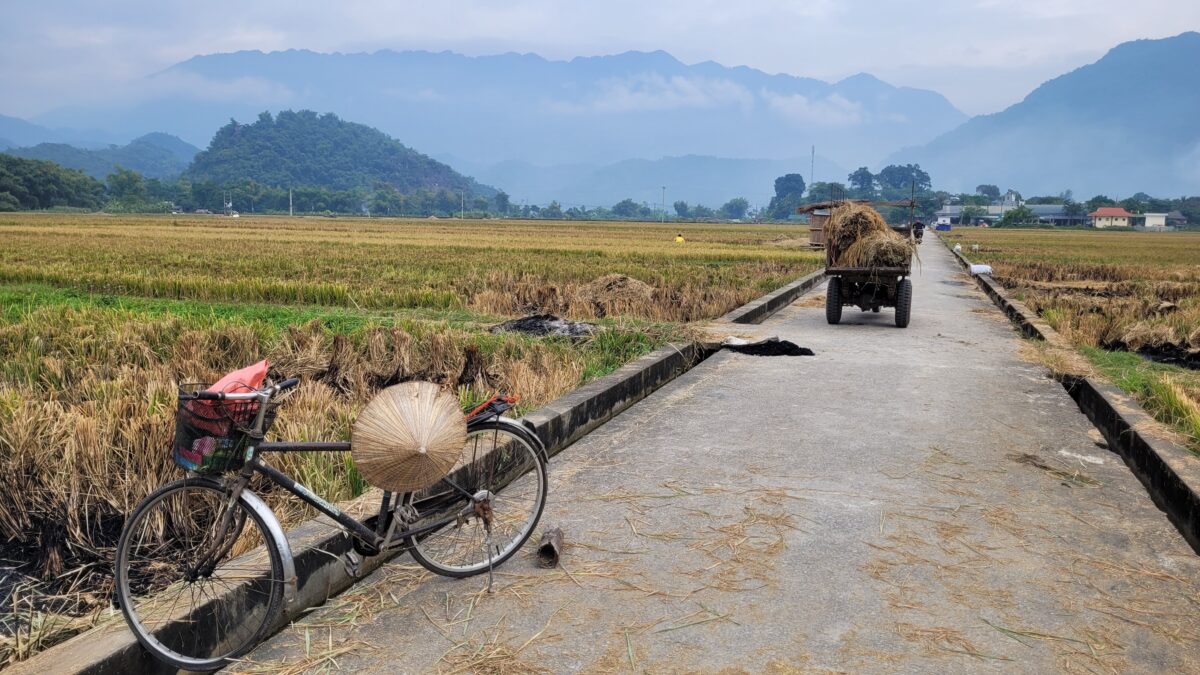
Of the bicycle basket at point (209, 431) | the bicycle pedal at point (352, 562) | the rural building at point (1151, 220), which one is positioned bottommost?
the bicycle pedal at point (352, 562)

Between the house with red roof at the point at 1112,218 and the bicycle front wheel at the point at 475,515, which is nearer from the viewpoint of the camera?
the bicycle front wheel at the point at 475,515

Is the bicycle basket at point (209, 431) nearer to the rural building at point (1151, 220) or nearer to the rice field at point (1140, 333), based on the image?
the rice field at point (1140, 333)

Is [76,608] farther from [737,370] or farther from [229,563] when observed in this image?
[737,370]

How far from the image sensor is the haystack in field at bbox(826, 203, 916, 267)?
1155cm

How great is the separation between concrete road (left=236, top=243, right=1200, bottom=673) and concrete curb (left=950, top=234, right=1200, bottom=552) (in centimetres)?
11

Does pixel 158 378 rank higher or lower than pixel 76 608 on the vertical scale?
higher

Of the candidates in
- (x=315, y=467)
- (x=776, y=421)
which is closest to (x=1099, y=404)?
(x=776, y=421)

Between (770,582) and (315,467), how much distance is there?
222cm

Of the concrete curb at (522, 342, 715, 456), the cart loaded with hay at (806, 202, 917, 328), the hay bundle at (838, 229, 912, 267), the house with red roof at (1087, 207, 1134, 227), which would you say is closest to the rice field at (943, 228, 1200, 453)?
the cart loaded with hay at (806, 202, 917, 328)

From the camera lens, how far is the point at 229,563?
3.13 meters

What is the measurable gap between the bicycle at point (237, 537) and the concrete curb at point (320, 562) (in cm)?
7

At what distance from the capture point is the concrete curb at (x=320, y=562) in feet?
8.38

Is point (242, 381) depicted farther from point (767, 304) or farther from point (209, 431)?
point (767, 304)

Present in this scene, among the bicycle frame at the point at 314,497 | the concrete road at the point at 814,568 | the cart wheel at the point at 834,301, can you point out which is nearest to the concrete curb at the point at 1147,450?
the concrete road at the point at 814,568
